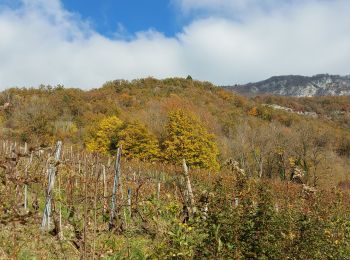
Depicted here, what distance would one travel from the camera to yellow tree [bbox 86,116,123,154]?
46.5m

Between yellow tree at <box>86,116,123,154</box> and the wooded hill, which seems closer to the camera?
the wooded hill

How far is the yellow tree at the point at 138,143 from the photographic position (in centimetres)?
4319

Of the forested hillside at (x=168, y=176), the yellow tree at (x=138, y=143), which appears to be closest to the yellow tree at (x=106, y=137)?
the forested hillside at (x=168, y=176)

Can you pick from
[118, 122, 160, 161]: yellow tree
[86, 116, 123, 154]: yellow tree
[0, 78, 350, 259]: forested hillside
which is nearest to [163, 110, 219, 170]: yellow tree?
[0, 78, 350, 259]: forested hillside

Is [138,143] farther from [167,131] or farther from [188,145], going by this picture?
[188,145]

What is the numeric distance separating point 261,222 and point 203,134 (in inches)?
1525

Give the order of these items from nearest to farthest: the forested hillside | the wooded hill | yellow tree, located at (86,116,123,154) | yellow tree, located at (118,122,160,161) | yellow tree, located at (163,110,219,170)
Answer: the forested hillside → yellow tree, located at (163,110,219,170) → yellow tree, located at (118,122,160,161) → the wooded hill → yellow tree, located at (86,116,123,154)

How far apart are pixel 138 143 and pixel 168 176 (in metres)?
10.9

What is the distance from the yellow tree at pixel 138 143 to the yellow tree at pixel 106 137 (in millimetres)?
2312

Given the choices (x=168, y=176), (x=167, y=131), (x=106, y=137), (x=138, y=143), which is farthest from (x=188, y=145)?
(x=106, y=137)

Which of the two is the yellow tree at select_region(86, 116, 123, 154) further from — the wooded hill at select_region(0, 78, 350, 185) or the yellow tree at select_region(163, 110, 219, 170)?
the yellow tree at select_region(163, 110, 219, 170)

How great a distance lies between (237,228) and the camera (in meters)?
6.14

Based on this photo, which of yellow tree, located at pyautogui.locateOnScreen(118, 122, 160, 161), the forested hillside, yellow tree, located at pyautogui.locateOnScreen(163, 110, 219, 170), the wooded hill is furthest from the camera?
the wooded hill

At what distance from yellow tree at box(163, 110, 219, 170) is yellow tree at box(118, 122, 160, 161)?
1.48 m
